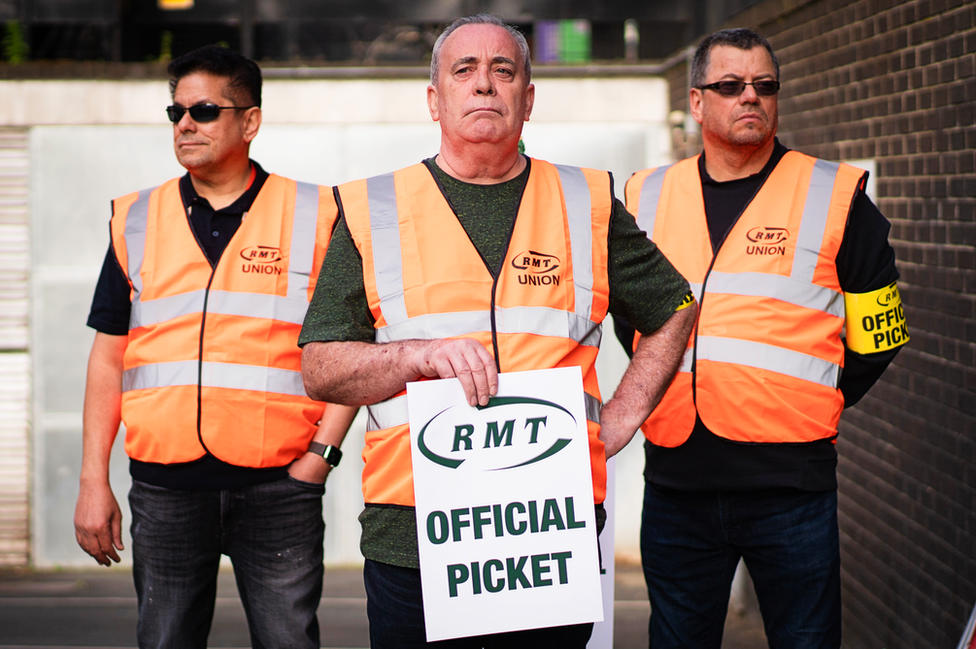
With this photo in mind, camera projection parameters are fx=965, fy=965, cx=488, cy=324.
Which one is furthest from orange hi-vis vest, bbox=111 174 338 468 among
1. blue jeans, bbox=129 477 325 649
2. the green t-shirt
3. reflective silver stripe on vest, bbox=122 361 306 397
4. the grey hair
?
the grey hair

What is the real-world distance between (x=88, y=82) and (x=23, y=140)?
0.55m

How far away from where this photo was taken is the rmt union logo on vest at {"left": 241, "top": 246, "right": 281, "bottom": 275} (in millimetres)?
3100

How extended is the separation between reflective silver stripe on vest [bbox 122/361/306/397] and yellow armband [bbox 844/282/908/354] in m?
1.72

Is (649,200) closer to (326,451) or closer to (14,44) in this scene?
(326,451)

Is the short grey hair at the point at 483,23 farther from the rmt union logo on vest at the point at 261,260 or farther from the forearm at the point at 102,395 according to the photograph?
the forearm at the point at 102,395

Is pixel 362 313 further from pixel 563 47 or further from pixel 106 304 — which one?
pixel 563 47

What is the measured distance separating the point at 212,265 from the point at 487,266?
4.18ft

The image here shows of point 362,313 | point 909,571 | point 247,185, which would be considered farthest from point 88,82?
point 909,571

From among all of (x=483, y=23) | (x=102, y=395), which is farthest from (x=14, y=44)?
(x=483, y=23)

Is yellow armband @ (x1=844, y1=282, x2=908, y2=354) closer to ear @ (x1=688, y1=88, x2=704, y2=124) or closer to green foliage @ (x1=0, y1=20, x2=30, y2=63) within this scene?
ear @ (x1=688, y1=88, x2=704, y2=124)

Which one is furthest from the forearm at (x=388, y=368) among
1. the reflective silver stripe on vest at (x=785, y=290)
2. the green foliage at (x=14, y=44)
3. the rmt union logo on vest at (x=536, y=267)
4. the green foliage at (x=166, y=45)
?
the green foliage at (x=14, y=44)

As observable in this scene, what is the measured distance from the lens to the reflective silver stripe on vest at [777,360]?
291 centimetres

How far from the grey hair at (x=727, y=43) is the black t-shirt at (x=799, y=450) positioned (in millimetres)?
Result: 532

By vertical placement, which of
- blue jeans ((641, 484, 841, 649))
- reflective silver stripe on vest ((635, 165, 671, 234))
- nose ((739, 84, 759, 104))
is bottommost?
blue jeans ((641, 484, 841, 649))
